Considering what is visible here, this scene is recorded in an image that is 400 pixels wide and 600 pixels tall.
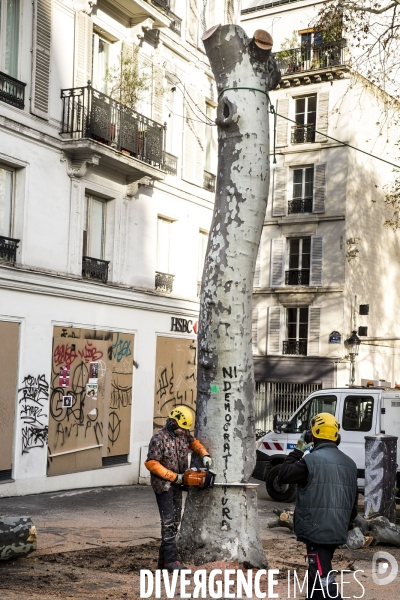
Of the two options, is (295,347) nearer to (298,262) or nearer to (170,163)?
(298,262)

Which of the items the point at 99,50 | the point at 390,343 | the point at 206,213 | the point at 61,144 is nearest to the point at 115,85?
the point at 99,50

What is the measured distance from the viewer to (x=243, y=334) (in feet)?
29.4

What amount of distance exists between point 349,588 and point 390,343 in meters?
26.2

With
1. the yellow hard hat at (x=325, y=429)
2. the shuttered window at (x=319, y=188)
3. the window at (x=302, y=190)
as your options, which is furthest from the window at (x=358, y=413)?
the window at (x=302, y=190)

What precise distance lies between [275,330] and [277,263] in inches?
98.6

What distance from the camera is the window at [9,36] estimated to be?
1519 centimetres

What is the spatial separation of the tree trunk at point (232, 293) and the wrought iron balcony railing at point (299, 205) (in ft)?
76.4

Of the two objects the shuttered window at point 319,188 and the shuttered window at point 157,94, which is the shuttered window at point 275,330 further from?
the shuttered window at point 157,94

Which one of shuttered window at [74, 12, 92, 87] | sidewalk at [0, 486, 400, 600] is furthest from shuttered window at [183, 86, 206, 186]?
sidewalk at [0, 486, 400, 600]

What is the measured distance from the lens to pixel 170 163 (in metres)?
20.2

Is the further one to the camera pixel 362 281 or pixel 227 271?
pixel 362 281

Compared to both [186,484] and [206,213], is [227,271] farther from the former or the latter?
[206,213]

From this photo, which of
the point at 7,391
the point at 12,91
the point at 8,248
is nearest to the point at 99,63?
the point at 12,91

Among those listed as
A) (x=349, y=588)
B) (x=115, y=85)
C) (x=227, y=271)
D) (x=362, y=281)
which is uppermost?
(x=115, y=85)
